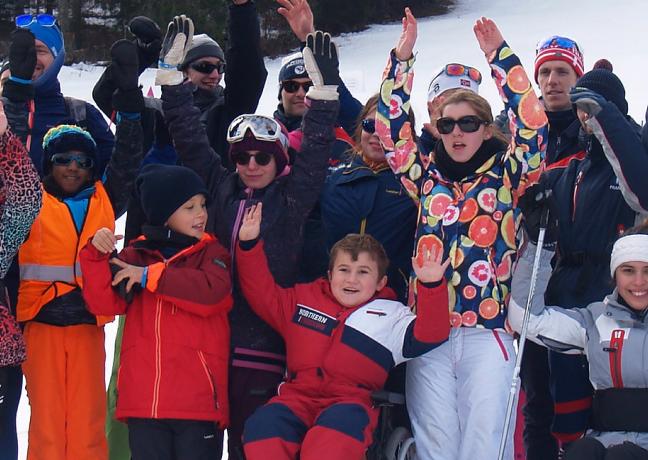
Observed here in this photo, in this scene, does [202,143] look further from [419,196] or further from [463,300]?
[463,300]

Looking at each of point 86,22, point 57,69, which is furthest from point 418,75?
point 57,69

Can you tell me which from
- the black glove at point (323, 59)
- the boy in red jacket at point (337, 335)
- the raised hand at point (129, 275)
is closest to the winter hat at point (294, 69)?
the black glove at point (323, 59)

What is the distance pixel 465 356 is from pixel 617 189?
988 millimetres

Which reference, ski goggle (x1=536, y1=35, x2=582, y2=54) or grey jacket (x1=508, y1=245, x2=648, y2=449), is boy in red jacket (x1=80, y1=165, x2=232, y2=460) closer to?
grey jacket (x1=508, y1=245, x2=648, y2=449)

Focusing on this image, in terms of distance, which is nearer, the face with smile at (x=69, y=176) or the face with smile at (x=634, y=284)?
the face with smile at (x=634, y=284)

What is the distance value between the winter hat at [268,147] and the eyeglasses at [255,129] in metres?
0.01

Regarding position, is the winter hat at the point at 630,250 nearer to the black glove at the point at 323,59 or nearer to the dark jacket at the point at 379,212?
the dark jacket at the point at 379,212

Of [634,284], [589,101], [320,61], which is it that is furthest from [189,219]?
[634,284]

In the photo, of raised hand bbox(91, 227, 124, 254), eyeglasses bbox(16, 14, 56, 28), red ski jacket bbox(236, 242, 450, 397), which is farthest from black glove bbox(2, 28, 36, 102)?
red ski jacket bbox(236, 242, 450, 397)

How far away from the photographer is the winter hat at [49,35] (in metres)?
4.56

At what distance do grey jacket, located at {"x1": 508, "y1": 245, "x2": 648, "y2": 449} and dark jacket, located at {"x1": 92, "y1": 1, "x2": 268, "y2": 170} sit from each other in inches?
69.0

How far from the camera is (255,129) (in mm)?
4191

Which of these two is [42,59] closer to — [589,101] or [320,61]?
[320,61]

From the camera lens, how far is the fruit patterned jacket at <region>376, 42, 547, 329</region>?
3818 mm
